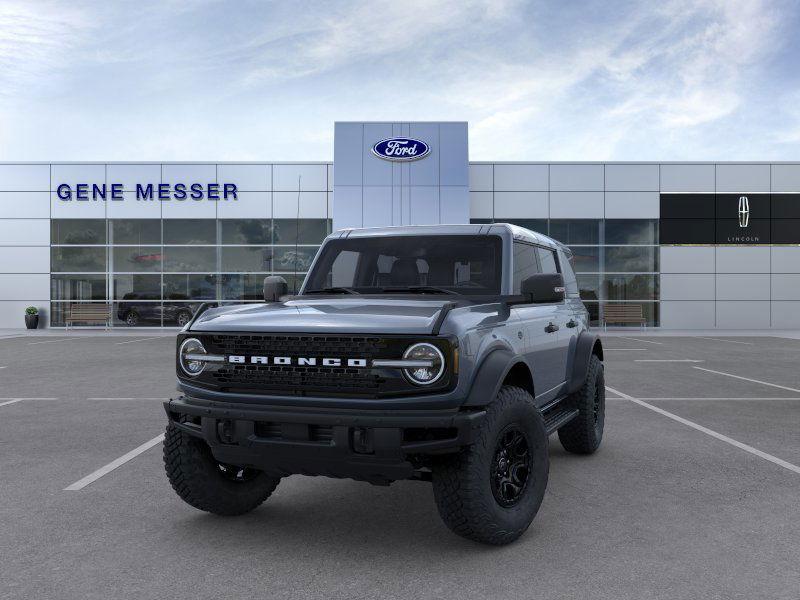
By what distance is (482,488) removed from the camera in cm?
357

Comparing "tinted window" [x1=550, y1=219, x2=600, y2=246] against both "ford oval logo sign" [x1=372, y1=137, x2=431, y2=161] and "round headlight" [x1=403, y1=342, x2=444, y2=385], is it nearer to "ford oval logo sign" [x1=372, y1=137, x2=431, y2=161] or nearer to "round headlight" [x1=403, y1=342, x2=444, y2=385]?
"ford oval logo sign" [x1=372, y1=137, x2=431, y2=161]

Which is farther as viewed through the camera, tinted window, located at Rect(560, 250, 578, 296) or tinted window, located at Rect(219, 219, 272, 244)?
tinted window, located at Rect(219, 219, 272, 244)

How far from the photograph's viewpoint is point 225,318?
3977mm

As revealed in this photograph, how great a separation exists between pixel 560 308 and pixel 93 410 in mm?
6001

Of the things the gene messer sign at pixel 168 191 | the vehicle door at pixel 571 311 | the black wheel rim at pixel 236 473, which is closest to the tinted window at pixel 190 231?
the gene messer sign at pixel 168 191

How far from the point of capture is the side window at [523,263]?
4.88 metres

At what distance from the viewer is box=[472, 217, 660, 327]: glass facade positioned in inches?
1107

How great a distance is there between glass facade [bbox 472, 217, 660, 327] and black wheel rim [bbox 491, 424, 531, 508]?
24.6 meters

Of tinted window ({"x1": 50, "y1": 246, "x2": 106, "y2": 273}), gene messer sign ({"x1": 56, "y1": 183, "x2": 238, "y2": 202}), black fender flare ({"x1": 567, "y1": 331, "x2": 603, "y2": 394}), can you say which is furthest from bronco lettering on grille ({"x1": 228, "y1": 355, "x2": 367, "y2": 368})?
tinted window ({"x1": 50, "y1": 246, "x2": 106, "y2": 273})

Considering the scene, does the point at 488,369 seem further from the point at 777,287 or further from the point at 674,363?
the point at 777,287

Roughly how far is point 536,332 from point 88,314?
87.7 ft

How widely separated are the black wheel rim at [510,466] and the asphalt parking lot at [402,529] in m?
0.28

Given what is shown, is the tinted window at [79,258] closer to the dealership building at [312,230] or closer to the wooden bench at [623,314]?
the dealership building at [312,230]

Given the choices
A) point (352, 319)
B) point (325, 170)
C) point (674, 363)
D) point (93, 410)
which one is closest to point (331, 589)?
point (352, 319)
